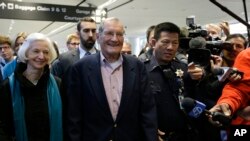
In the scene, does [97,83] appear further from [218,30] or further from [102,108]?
[218,30]

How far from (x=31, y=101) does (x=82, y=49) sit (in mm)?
1451

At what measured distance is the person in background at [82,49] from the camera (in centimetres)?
331

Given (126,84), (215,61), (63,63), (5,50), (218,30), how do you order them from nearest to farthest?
1. (126,84)
2. (215,61)
3. (63,63)
4. (218,30)
5. (5,50)

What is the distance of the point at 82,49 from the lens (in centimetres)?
362

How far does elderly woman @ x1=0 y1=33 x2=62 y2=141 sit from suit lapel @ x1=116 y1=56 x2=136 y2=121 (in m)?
0.43

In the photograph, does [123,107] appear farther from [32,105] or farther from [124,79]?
[32,105]

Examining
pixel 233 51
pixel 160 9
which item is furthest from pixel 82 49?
pixel 160 9

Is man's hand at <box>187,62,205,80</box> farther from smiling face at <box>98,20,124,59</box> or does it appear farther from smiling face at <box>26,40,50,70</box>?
smiling face at <box>26,40,50,70</box>

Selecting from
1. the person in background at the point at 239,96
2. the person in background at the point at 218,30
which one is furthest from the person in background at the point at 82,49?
the person in background at the point at 239,96

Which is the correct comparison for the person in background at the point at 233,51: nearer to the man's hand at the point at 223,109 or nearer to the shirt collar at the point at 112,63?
the shirt collar at the point at 112,63

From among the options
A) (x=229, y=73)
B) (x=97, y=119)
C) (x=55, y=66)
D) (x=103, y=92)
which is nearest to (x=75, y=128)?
(x=97, y=119)

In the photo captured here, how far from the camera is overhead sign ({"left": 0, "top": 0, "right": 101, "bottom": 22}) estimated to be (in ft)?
26.6

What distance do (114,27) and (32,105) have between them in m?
0.76

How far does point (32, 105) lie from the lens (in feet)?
7.34
